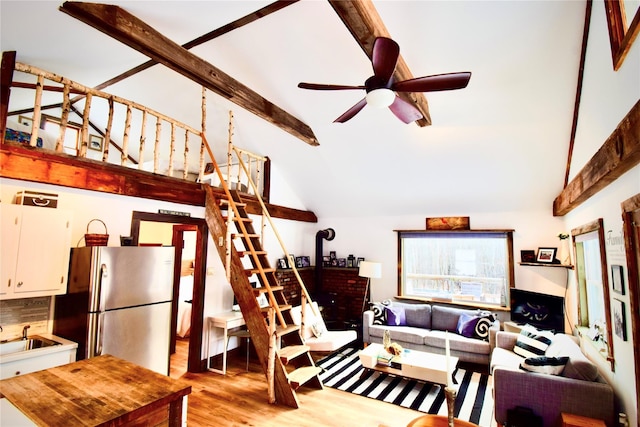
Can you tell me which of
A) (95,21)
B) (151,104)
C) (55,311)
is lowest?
(55,311)

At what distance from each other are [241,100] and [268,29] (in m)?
0.92

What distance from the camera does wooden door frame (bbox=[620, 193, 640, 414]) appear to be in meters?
2.05

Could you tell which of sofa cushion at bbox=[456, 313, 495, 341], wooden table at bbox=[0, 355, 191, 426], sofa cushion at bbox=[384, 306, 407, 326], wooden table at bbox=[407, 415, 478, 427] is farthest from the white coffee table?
wooden table at bbox=[0, 355, 191, 426]

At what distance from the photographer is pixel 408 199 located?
232 inches

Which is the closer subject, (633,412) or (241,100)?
(633,412)

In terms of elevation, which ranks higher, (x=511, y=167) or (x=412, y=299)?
(x=511, y=167)

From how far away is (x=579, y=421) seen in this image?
2518mm

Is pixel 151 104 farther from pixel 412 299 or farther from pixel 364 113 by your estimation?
pixel 412 299

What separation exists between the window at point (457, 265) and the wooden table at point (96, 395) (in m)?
4.95

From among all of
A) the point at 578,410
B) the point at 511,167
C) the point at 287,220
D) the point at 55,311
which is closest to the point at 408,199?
the point at 511,167

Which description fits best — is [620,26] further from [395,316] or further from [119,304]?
[119,304]

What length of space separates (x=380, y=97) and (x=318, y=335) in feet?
11.5

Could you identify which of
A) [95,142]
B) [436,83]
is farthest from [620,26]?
[95,142]

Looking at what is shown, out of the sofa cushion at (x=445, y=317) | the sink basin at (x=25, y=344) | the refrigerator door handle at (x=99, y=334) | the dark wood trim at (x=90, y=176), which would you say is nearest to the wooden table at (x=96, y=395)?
the refrigerator door handle at (x=99, y=334)
